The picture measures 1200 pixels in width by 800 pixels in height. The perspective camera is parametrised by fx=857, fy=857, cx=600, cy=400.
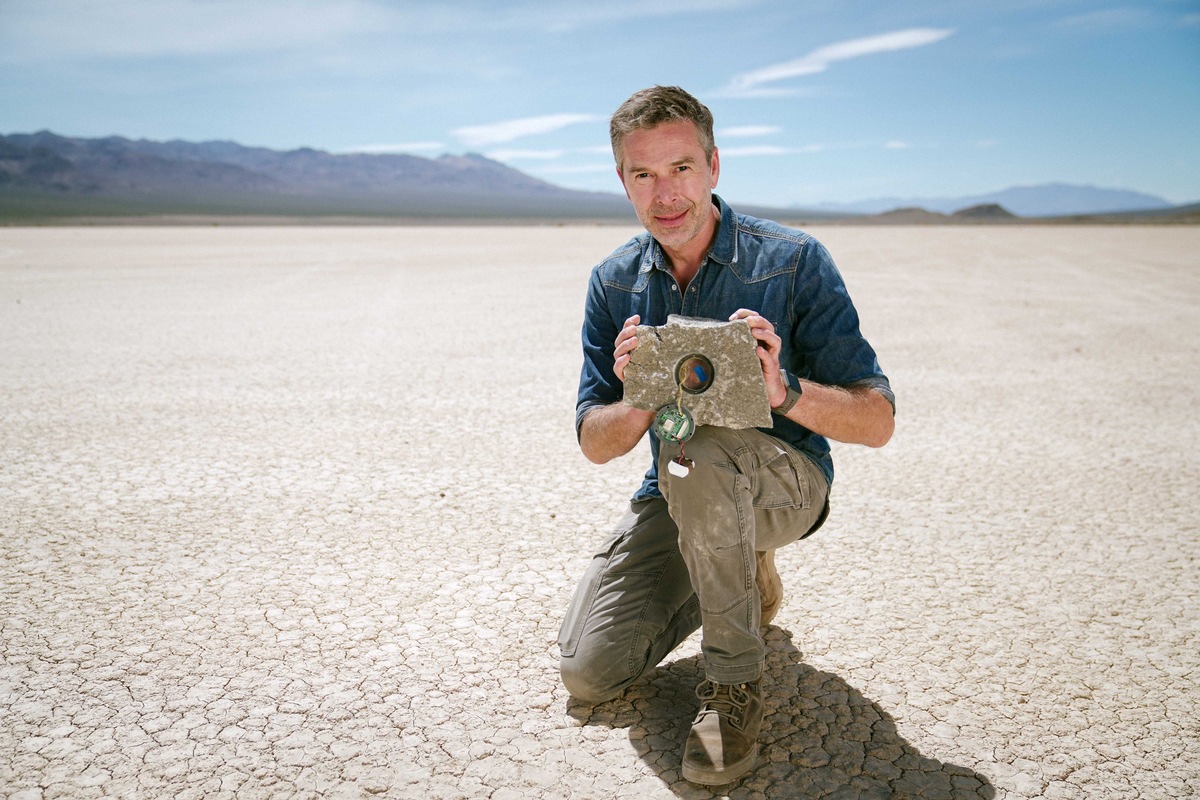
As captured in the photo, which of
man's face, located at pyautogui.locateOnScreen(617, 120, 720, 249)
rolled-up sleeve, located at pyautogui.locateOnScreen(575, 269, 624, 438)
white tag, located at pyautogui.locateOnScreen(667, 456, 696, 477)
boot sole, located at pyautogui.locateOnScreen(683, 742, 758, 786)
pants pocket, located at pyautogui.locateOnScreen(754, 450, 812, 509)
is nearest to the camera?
boot sole, located at pyautogui.locateOnScreen(683, 742, 758, 786)

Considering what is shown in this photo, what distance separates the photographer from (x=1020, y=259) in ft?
65.8

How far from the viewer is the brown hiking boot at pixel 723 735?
2207 mm

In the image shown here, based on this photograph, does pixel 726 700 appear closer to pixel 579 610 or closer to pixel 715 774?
pixel 715 774

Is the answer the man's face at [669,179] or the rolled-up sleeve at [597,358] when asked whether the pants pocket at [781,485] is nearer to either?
the rolled-up sleeve at [597,358]

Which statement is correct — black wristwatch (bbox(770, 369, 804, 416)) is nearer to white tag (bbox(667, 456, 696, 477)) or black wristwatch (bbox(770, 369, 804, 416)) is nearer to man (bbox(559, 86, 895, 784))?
man (bbox(559, 86, 895, 784))

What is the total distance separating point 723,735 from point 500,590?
1316mm

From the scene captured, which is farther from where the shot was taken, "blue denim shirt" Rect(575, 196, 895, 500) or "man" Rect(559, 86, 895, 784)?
"blue denim shirt" Rect(575, 196, 895, 500)

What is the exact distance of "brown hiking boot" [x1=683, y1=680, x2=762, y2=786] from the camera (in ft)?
7.24

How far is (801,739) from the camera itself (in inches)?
96.3

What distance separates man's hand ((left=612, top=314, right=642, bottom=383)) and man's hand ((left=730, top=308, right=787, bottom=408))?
27 cm

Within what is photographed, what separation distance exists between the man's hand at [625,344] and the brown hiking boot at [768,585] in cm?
87

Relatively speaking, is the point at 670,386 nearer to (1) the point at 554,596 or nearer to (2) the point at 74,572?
(1) the point at 554,596

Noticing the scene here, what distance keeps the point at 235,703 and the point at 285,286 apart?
12.6m

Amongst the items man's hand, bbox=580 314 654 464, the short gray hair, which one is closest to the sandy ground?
man's hand, bbox=580 314 654 464
